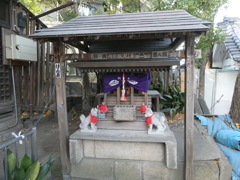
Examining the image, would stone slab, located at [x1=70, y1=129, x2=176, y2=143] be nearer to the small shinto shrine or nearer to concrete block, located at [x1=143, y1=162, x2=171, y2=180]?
the small shinto shrine

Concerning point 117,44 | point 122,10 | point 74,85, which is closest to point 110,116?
point 117,44

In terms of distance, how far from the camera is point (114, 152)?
4.11 metres

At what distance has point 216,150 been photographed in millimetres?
4113

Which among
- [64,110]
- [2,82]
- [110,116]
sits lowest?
[110,116]

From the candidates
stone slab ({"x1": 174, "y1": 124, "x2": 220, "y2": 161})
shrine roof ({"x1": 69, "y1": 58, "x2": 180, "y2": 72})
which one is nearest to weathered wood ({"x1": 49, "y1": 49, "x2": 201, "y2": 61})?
shrine roof ({"x1": 69, "y1": 58, "x2": 180, "y2": 72})

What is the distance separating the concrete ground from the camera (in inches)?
149

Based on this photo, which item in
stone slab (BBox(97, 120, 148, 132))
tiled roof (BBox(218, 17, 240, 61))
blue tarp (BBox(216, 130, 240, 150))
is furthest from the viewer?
tiled roof (BBox(218, 17, 240, 61))

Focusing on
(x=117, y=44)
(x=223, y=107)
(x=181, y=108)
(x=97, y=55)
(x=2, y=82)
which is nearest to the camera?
(x=97, y=55)

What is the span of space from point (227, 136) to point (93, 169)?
402 centimetres

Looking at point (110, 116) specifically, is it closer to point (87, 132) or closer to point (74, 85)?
point (87, 132)

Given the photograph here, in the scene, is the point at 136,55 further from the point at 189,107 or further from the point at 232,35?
the point at 232,35

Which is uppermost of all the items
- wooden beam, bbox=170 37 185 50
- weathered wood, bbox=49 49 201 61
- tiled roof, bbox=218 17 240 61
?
tiled roof, bbox=218 17 240 61

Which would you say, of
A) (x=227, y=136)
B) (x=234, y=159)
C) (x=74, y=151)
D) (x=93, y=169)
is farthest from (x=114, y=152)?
(x=227, y=136)

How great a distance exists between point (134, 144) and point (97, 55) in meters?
2.33
